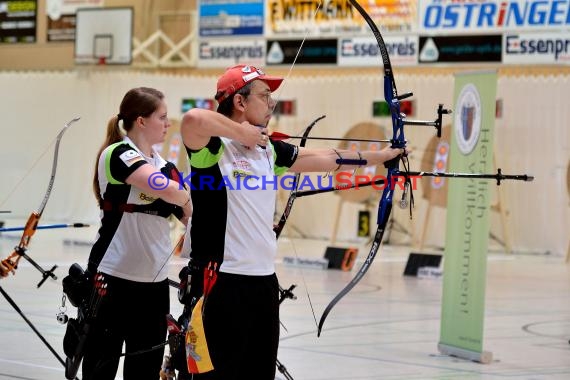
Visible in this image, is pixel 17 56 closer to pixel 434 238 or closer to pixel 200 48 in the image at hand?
pixel 200 48

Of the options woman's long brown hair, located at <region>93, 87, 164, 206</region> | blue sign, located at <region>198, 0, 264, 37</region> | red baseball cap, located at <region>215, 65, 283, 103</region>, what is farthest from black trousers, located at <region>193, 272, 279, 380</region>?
blue sign, located at <region>198, 0, 264, 37</region>

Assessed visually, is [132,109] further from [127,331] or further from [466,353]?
[466,353]

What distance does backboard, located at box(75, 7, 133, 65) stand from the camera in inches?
658

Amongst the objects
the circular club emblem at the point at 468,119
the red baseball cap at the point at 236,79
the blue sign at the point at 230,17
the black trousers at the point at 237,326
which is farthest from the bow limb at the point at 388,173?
the blue sign at the point at 230,17

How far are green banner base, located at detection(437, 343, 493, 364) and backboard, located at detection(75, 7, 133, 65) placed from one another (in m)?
11.1

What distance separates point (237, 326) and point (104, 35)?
14.2m

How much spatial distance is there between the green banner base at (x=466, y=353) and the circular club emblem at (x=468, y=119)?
3.62ft

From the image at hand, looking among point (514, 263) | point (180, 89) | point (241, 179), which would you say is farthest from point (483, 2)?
point (241, 179)

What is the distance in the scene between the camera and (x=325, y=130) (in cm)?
1521

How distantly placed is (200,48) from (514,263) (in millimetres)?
5548

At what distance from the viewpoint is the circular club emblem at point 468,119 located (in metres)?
6.11

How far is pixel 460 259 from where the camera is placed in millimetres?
6215

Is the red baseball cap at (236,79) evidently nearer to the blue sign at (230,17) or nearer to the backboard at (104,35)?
the blue sign at (230,17)

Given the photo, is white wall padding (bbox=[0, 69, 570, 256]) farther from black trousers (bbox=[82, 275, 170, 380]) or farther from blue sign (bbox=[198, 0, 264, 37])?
black trousers (bbox=[82, 275, 170, 380])
